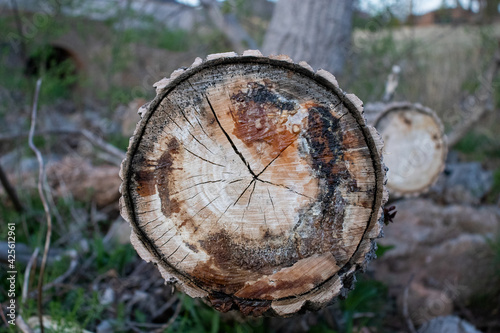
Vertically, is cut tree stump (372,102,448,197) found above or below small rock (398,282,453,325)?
above

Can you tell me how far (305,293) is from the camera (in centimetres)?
133

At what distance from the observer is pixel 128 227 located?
9.67ft

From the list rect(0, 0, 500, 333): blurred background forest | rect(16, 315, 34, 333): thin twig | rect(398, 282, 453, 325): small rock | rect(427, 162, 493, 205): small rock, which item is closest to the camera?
rect(16, 315, 34, 333): thin twig

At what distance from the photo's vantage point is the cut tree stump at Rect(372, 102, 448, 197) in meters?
2.65

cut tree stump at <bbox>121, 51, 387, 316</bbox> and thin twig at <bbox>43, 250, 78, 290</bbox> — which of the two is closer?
cut tree stump at <bbox>121, 51, 387, 316</bbox>

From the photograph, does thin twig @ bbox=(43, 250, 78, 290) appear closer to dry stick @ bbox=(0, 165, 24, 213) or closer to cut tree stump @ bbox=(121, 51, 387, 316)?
dry stick @ bbox=(0, 165, 24, 213)

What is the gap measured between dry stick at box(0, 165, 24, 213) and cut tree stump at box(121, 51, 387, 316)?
5.83ft

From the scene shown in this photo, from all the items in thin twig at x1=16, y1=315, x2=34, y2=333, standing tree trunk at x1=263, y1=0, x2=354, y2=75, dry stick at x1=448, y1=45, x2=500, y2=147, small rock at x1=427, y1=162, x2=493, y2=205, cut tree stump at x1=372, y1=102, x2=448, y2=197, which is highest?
standing tree trunk at x1=263, y1=0, x2=354, y2=75

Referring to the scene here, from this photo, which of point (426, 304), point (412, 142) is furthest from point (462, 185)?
point (426, 304)

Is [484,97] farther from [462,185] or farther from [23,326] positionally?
[23,326]

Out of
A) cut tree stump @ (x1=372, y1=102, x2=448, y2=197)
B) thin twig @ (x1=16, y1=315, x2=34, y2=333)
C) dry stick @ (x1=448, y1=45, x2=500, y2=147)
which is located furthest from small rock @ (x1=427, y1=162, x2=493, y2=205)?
thin twig @ (x1=16, y1=315, x2=34, y2=333)

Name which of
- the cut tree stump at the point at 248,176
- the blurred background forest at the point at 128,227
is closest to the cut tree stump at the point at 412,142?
the blurred background forest at the point at 128,227

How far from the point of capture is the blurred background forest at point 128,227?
2.27 m

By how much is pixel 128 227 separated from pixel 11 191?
0.84 metres
